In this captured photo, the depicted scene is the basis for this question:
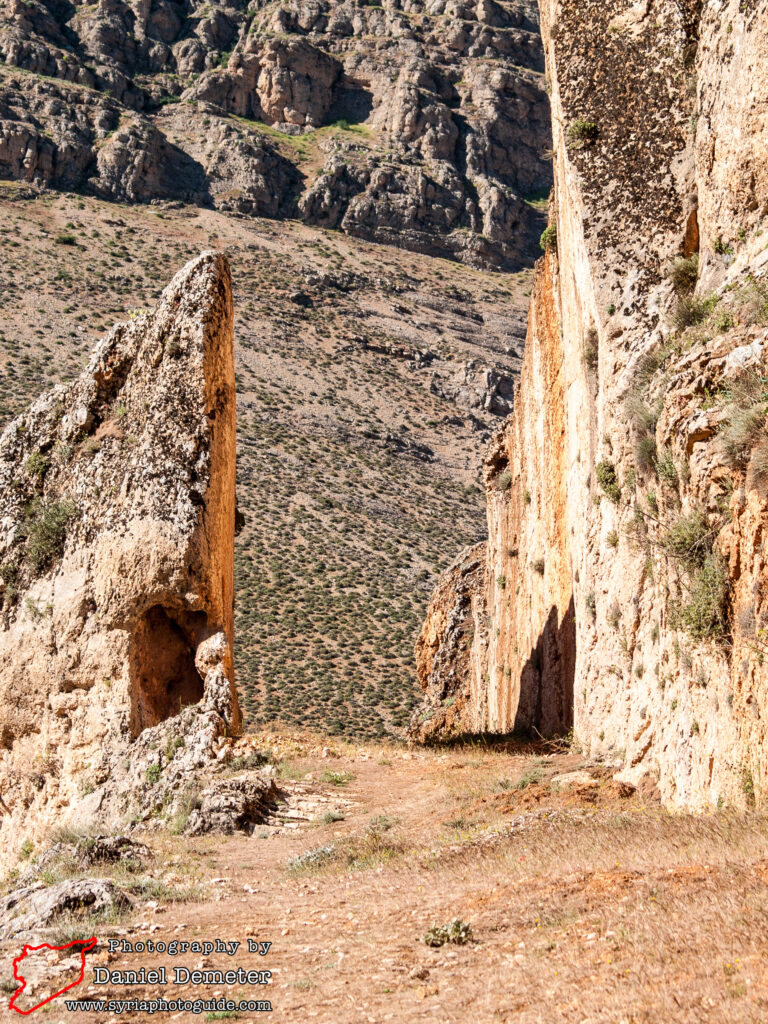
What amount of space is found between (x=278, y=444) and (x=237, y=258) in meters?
32.0

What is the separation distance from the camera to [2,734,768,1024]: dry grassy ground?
4.25 m

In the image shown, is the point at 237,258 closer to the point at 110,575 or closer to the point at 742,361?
the point at 110,575

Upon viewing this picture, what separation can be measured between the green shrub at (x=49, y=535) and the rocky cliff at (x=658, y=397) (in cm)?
722

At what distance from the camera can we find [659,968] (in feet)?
13.9

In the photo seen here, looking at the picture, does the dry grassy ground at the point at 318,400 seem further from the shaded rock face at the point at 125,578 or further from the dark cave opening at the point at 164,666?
the shaded rock face at the point at 125,578

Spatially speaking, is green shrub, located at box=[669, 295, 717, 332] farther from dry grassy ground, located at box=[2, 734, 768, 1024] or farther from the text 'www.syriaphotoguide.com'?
the text 'www.syriaphotoguide.com'

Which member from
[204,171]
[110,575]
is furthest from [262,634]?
[204,171]

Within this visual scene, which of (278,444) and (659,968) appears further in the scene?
(278,444)

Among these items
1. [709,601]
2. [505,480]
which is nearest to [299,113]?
[505,480]

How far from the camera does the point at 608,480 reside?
10805 mm

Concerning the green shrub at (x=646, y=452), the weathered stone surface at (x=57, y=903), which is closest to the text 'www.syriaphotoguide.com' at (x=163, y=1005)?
the weathered stone surface at (x=57, y=903)

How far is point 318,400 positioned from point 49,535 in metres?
46.3

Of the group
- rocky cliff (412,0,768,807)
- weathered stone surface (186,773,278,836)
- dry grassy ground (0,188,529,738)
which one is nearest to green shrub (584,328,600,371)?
rocky cliff (412,0,768,807)

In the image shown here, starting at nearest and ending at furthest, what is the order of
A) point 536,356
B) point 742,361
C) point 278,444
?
1. point 742,361
2. point 536,356
3. point 278,444
